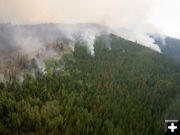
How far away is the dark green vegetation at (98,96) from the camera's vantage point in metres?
87.2

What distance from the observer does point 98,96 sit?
11169cm

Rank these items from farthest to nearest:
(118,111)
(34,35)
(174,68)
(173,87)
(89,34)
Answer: (89,34), (34,35), (174,68), (173,87), (118,111)

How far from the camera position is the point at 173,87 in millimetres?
130500

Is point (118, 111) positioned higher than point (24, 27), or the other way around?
point (24, 27)

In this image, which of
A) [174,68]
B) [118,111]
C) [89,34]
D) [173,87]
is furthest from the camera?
[89,34]

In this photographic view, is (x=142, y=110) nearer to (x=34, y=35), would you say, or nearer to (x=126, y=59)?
(x=126, y=59)

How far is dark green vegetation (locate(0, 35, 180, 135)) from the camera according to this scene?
286 feet

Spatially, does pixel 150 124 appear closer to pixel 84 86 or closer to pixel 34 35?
pixel 84 86

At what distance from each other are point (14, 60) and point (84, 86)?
81.9 ft

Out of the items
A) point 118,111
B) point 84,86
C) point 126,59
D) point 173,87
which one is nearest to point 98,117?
point 118,111

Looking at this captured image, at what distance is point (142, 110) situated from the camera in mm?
106812

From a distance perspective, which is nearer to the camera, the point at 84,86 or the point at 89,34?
the point at 84,86

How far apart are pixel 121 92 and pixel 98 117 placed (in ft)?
79.8

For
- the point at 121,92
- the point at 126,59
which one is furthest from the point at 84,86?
the point at 126,59
